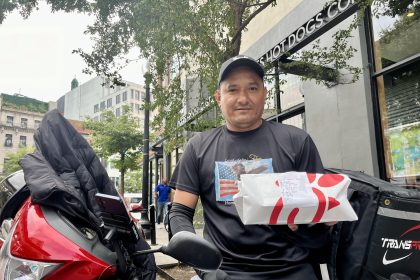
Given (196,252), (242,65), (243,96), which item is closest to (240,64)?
(242,65)

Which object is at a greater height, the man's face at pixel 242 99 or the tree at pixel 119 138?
the tree at pixel 119 138

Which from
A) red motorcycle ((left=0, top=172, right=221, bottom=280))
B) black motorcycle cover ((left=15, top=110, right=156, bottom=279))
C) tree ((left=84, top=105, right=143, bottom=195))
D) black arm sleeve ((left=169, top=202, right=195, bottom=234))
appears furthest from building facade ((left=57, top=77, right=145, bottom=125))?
black arm sleeve ((left=169, top=202, right=195, bottom=234))

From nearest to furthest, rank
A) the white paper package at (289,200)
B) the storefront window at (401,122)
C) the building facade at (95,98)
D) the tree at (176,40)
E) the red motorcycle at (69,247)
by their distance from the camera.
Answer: the white paper package at (289,200) → the red motorcycle at (69,247) → the tree at (176,40) → the storefront window at (401,122) → the building facade at (95,98)

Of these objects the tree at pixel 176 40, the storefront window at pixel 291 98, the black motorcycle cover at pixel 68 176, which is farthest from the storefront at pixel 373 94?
the black motorcycle cover at pixel 68 176

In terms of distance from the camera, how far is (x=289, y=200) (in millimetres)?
1483

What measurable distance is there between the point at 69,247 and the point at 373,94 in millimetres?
6789

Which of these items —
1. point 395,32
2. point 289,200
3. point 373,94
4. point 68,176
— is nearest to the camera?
point 289,200

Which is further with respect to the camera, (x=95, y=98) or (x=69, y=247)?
(x=95, y=98)

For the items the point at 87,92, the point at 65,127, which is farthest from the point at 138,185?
the point at 65,127

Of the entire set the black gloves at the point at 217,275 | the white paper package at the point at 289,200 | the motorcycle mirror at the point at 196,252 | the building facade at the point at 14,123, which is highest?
the building facade at the point at 14,123

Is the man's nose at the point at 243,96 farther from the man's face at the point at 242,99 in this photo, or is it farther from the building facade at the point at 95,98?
the building facade at the point at 95,98

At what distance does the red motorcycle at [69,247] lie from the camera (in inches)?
70.8

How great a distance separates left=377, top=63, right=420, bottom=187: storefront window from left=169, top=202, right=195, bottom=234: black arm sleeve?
18.3 ft

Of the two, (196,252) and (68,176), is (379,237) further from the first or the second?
(68,176)
